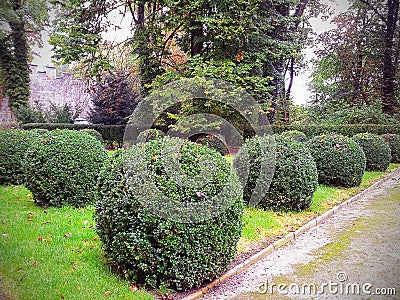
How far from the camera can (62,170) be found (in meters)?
4.85

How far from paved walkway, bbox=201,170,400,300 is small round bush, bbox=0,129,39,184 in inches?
205

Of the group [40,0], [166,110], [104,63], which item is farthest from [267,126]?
[40,0]

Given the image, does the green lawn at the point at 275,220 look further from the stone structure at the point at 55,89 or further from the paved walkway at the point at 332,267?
the stone structure at the point at 55,89

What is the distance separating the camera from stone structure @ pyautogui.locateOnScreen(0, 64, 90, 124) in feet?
64.5

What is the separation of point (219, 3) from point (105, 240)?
9.21 metres

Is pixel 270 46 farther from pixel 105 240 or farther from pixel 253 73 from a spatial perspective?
pixel 105 240

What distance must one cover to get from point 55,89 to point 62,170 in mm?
17948

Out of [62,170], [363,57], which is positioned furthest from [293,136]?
[363,57]

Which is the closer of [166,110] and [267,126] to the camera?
[166,110]

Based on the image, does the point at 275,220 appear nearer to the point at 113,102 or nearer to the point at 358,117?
the point at 113,102

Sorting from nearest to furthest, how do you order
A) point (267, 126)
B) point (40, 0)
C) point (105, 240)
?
point (105, 240)
point (40, 0)
point (267, 126)

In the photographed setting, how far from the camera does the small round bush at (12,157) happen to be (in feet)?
21.0

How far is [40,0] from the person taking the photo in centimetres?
1104

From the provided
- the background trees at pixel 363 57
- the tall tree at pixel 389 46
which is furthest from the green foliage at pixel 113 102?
the tall tree at pixel 389 46
